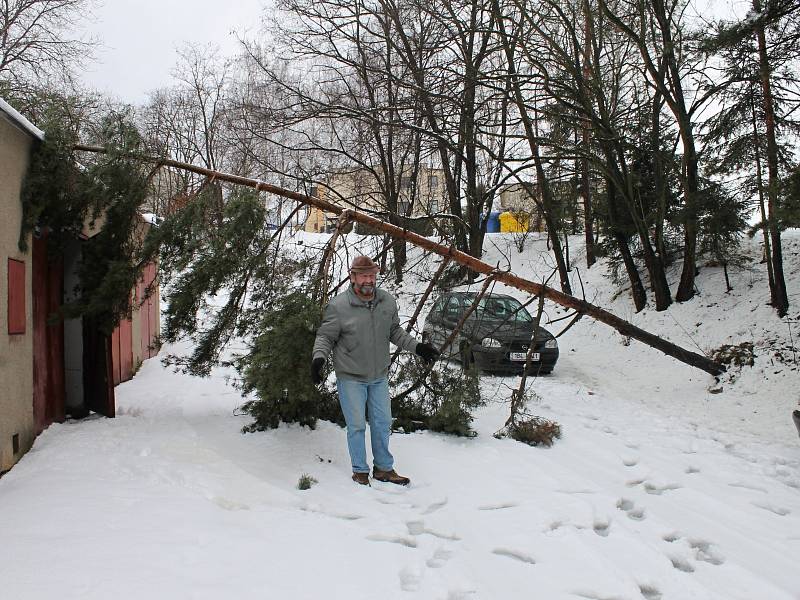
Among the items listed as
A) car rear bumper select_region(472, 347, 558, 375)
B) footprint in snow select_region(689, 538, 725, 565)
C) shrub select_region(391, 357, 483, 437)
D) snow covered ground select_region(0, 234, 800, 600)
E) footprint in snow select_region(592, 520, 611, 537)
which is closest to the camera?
snow covered ground select_region(0, 234, 800, 600)

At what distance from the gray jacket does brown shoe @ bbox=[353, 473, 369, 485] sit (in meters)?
0.79

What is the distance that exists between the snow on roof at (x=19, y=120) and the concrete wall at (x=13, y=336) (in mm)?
55

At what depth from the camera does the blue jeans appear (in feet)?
16.5

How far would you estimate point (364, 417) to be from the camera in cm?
506

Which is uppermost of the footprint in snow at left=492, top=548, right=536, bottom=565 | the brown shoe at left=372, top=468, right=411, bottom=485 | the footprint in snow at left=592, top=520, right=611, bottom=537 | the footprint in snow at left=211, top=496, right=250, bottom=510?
the footprint in snow at left=211, top=496, right=250, bottom=510

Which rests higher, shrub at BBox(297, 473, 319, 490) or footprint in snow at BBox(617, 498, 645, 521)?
shrub at BBox(297, 473, 319, 490)

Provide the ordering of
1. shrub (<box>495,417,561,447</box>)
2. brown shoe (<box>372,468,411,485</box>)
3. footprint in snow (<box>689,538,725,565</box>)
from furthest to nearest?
1. shrub (<box>495,417,561,447</box>)
2. brown shoe (<box>372,468,411,485</box>)
3. footprint in snow (<box>689,538,725,565</box>)

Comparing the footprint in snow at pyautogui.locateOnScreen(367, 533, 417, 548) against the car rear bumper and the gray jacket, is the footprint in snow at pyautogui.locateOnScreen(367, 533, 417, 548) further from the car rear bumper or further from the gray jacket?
the car rear bumper

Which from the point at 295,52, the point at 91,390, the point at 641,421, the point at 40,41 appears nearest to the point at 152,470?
the point at 91,390

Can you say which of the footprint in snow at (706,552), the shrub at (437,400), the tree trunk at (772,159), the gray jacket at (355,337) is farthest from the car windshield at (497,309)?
the tree trunk at (772,159)

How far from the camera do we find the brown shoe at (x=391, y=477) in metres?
5.05

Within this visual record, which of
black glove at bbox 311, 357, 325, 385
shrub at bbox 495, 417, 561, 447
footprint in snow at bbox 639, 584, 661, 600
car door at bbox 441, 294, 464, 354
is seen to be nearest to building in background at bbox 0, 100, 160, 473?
black glove at bbox 311, 357, 325, 385

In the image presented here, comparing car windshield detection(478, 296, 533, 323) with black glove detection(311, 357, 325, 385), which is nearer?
black glove detection(311, 357, 325, 385)

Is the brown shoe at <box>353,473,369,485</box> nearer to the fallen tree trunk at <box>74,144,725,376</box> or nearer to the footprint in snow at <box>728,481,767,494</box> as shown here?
the fallen tree trunk at <box>74,144,725,376</box>
